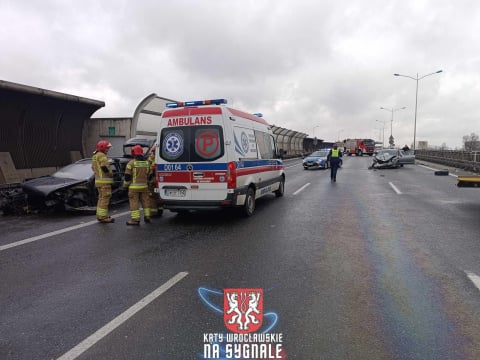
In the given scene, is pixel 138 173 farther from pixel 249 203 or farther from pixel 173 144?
pixel 249 203

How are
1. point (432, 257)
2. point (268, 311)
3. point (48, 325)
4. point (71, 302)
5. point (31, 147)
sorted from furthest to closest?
1. point (31, 147)
2. point (432, 257)
3. point (71, 302)
4. point (268, 311)
5. point (48, 325)

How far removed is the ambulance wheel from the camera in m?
8.36

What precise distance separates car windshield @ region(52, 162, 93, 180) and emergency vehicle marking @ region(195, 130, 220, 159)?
3639mm

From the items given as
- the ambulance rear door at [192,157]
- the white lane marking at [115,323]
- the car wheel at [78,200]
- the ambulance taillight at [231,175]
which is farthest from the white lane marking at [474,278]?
the car wheel at [78,200]

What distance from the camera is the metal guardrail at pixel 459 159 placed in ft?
72.2

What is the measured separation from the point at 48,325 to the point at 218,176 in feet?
15.2

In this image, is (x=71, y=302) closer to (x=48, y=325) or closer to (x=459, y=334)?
(x=48, y=325)

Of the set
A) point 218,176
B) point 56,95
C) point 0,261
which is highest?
point 56,95

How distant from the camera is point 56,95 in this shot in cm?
1459

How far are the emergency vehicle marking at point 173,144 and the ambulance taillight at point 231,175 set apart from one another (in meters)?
1.18

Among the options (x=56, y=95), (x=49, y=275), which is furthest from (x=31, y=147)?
(x=49, y=275)

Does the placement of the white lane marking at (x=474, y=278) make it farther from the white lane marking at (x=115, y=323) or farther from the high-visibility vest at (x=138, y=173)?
the high-visibility vest at (x=138, y=173)

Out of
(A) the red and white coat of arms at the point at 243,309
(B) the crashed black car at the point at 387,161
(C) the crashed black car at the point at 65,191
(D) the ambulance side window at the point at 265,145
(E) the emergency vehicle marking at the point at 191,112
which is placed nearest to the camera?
(A) the red and white coat of arms at the point at 243,309

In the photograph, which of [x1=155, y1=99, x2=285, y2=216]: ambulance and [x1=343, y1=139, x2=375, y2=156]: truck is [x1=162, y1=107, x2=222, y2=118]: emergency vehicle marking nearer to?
[x1=155, y1=99, x2=285, y2=216]: ambulance
